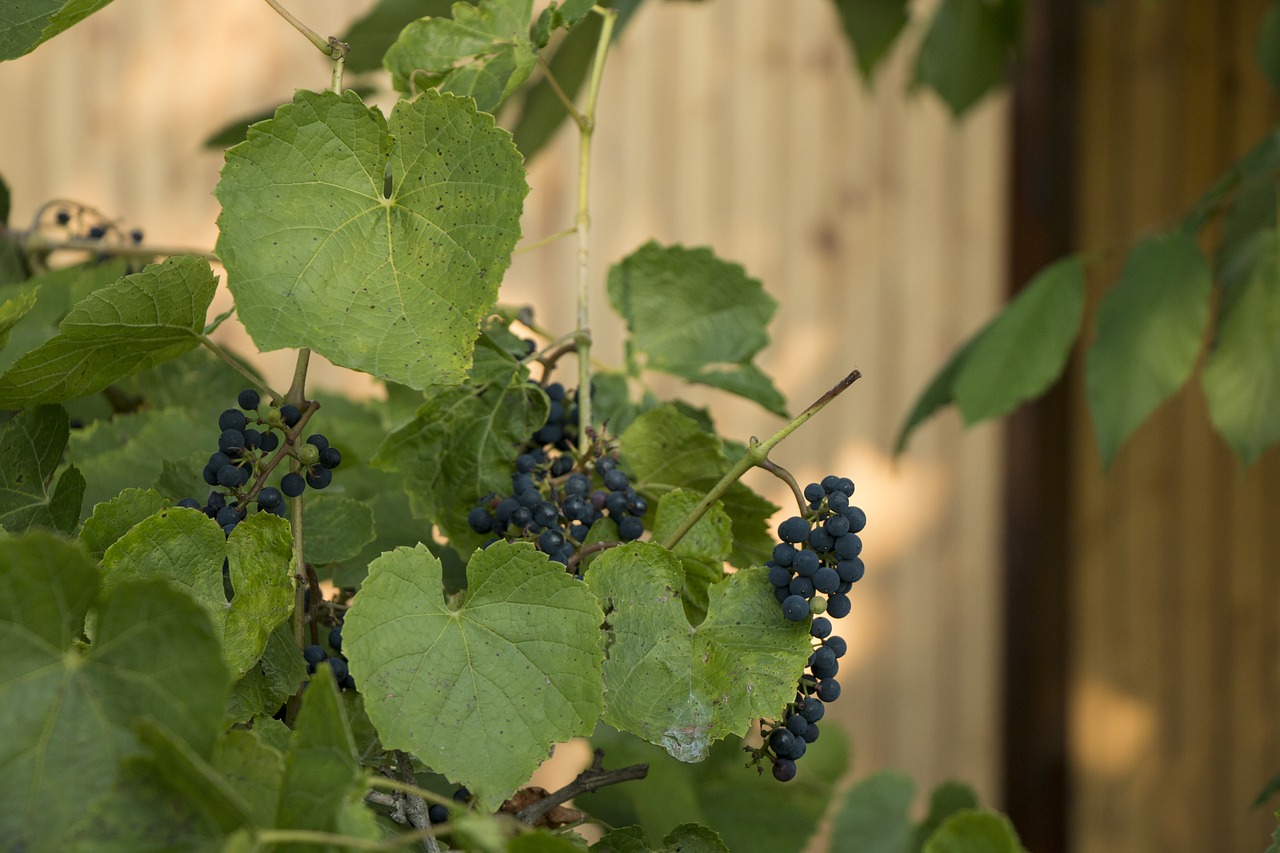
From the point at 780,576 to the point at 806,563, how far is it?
12 mm

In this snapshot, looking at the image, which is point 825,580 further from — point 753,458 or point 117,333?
point 117,333

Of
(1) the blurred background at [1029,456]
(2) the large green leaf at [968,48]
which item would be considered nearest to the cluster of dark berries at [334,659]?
(2) the large green leaf at [968,48]

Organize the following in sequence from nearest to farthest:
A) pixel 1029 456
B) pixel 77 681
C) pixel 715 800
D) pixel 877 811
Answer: pixel 77 681 < pixel 715 800 < pixel 877 811 < pixel 1029 456

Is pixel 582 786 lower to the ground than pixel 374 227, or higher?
lower

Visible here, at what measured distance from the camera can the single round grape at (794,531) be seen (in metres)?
0.30

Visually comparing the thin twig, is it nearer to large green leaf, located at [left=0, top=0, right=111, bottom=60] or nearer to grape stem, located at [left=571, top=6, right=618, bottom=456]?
grape stem, located at [left=571, top=6, right=618, bottom=456]

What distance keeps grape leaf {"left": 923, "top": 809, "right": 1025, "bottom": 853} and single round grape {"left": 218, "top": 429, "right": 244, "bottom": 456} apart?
0.20 metres

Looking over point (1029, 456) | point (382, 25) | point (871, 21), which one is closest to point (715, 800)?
point (382, 25)

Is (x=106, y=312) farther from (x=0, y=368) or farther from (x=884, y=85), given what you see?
(x=884, y=85)

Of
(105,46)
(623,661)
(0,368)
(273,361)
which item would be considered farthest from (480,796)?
(105,46)

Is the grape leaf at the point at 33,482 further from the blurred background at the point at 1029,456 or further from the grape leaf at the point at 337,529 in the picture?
the blurred background at the point at 1029,456

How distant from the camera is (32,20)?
1.05 feet

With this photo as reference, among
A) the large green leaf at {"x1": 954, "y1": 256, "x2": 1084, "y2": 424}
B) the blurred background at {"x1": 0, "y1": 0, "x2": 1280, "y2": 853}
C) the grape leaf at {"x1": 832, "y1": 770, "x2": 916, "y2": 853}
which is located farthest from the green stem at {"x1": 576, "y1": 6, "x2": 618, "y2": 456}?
the blurred background at {"x1": 0, "y1": 0, "x2": 1280, "y2": 853}

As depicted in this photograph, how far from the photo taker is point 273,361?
1.75 metres
